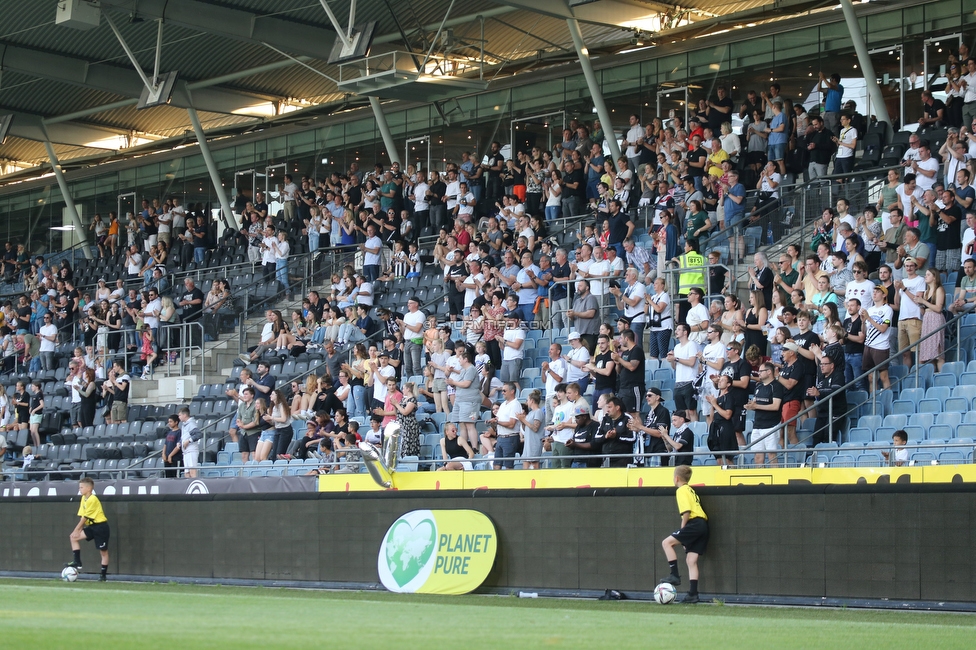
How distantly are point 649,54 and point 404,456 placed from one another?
15.4m

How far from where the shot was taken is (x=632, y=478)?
14680 millimetres

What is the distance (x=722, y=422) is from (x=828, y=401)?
1307 millimetres

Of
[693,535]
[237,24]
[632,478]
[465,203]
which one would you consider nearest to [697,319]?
[632,478]

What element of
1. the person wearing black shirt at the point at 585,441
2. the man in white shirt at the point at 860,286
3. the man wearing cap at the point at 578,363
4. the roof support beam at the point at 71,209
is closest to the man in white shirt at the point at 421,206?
the man wearing cap at the point at 578,363

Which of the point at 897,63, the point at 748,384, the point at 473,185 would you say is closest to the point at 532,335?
the point at 748,384

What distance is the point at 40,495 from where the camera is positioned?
20859 millimetres

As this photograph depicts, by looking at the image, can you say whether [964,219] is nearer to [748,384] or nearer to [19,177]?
[748,384]

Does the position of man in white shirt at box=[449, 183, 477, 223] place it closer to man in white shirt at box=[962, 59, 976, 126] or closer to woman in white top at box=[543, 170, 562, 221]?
woman in white top at box=[543, 170, 562, 221]

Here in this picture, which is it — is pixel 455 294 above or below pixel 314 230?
below

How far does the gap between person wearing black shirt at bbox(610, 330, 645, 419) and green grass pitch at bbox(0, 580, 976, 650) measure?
13.4ft

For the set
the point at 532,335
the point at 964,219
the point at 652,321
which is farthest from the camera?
the point at 532,335

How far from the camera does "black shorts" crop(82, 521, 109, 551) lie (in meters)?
18.7

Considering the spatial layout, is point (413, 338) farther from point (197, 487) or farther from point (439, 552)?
point (439, 552)

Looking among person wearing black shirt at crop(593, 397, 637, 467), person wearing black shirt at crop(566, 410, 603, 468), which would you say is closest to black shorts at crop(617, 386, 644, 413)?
person wearing black shirt at crop(566, 410, 603, 468)
